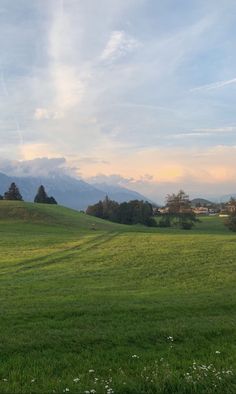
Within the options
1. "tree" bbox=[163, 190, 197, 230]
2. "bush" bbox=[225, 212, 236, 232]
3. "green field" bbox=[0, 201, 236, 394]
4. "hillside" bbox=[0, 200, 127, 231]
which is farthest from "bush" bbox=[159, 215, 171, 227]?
"green field" bbox=[0, 201, 236, 394]

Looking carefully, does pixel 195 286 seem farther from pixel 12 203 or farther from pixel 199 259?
pixel 12 203

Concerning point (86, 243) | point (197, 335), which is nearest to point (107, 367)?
point (197, 335)

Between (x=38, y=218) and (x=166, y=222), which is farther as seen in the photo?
(x=166, y=222)

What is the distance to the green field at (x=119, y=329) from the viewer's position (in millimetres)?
7910

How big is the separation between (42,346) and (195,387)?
168 inches

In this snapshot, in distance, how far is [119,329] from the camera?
1202cm

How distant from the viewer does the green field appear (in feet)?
26.0

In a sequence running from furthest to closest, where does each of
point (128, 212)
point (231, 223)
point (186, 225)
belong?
1. point (128, 212)
2. point (186, 225)
3. point (231, 223)

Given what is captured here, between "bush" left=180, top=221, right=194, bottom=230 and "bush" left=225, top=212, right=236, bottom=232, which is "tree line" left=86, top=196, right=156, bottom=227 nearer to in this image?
"bush" left=180, top=221, right=194, bottom=230

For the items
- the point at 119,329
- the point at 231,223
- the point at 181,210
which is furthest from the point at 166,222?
the point at 119,329

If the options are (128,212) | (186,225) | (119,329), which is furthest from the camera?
(128,212)

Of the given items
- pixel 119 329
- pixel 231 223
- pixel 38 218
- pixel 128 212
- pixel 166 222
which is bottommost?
pixel 119 329

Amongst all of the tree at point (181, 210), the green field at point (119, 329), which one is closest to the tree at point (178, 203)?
the tree at point (181, 210)

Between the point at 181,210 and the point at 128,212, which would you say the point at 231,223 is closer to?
the point at 181,210
